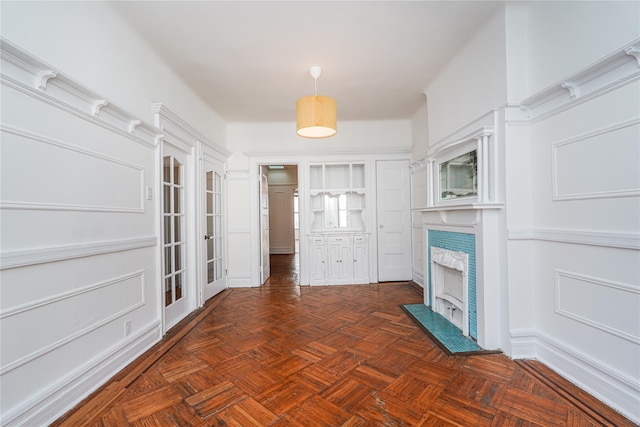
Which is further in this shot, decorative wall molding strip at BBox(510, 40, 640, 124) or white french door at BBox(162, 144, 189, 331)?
white french door at BBox(162, 144, 189, 331)

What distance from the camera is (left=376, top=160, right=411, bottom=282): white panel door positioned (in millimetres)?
4797

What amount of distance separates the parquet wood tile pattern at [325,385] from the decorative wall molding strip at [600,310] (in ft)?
1.43

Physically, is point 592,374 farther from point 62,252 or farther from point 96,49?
point 96,49

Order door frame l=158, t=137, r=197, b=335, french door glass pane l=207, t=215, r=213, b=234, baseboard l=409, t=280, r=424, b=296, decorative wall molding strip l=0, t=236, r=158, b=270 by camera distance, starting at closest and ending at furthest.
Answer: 1. decorative wall molding strip l=0, t=236, r=158, b=270
2. door frame l=158, t=137, r=197, b=335
3. french door glass pane l=207, t=215, r=213, b=234
4. baseboard l=409, t=280, r=424, b=296

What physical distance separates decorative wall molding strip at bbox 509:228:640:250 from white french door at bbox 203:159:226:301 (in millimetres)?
3646

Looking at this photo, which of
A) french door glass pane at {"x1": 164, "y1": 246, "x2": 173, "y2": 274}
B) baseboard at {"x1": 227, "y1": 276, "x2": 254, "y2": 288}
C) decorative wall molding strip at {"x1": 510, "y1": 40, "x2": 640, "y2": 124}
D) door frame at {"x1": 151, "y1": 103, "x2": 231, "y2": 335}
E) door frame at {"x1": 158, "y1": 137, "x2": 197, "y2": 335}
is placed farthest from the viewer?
baseboard at {"x1": 227, "y1": 276, "x2": 254, "y2": 288}

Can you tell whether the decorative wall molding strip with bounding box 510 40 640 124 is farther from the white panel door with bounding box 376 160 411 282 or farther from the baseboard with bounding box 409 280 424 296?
the baseboard with bounding box 409 280 424 296

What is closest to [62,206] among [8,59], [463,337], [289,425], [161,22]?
[8,59]

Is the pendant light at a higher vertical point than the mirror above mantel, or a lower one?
higher

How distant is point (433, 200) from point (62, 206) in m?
3.34

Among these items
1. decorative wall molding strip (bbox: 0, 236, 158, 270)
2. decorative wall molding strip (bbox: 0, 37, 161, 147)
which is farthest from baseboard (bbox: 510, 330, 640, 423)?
decorative wall molding strip (bbox: 0, 37, 161, 147)

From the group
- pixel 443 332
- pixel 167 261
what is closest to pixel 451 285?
pixel 443 332

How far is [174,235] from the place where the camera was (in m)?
3.17

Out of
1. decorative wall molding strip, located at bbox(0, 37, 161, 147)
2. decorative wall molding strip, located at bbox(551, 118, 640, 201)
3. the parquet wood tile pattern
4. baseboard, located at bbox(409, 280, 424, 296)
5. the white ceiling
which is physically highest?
the white ceiling
